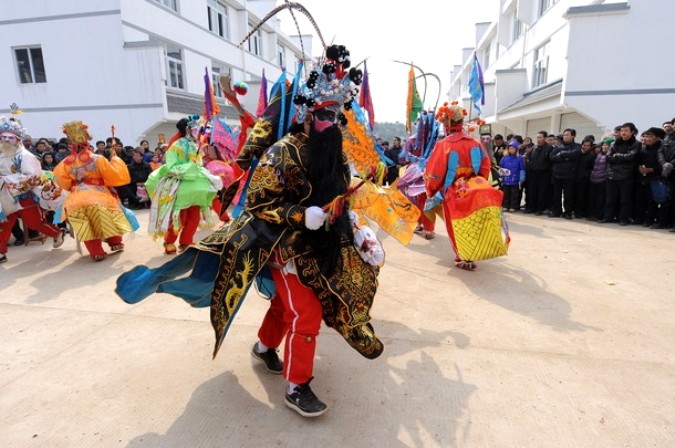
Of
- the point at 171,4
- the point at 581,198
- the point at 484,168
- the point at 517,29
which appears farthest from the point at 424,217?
the point at 517,29

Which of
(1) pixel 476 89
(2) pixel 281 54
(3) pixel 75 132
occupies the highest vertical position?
(2) pixel 281 54

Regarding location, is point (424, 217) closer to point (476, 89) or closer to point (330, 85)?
point (476, 89)

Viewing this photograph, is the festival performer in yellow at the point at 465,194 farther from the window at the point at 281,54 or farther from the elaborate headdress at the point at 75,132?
the window at the point at 281,54

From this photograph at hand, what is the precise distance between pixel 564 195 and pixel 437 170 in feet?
14.7

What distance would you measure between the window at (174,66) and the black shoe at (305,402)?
15773 mm

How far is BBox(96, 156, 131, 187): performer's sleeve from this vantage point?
5051mm

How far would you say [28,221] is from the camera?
543cm

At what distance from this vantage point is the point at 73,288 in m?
4.17

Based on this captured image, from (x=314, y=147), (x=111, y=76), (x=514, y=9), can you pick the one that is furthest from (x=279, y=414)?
(x=514, y=9)

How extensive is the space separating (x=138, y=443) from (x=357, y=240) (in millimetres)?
1488

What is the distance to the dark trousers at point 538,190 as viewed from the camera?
27.0ft

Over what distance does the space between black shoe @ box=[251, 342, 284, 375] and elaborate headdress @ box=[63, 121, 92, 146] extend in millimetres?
3792

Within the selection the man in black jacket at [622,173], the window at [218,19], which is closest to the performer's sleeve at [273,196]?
the man in black jacket at [622,173]

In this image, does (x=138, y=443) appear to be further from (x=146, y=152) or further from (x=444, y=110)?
(x=146, y=152)
